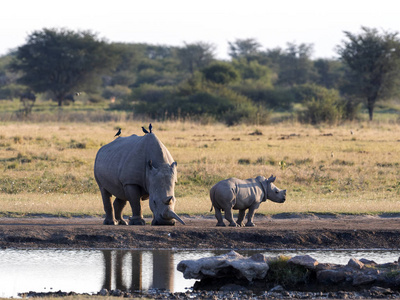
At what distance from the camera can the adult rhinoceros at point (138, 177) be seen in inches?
461

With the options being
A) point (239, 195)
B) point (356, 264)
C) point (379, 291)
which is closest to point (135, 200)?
point (239, 195)

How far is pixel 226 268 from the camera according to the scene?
9016 millimetres

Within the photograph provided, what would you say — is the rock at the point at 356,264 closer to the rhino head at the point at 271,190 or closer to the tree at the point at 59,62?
the rhino head at the point at 271,190

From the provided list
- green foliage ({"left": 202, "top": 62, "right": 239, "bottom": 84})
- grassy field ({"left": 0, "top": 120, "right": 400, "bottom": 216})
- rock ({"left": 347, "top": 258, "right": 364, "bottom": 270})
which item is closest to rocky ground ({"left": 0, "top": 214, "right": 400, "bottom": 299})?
rock ({"left": 347, "top": 258, "right": 364, "bottom": 270})

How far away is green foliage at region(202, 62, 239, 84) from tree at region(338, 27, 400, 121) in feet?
28.2

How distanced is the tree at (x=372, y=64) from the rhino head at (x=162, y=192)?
36.2 metres

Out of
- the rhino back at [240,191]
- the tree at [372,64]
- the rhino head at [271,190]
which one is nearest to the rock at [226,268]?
the rhino back at [240,191]

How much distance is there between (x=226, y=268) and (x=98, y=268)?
79.2 inches

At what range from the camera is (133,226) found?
487 inches

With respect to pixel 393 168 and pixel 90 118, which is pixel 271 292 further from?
pixel 90 118

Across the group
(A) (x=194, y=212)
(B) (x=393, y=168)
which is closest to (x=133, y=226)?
(A) (x=194, y=212)

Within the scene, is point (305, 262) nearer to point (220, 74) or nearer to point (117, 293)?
point (117, 293)

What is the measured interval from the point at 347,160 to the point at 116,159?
1131 cm

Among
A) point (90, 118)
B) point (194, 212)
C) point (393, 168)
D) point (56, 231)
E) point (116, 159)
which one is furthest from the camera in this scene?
point (90, 118)
